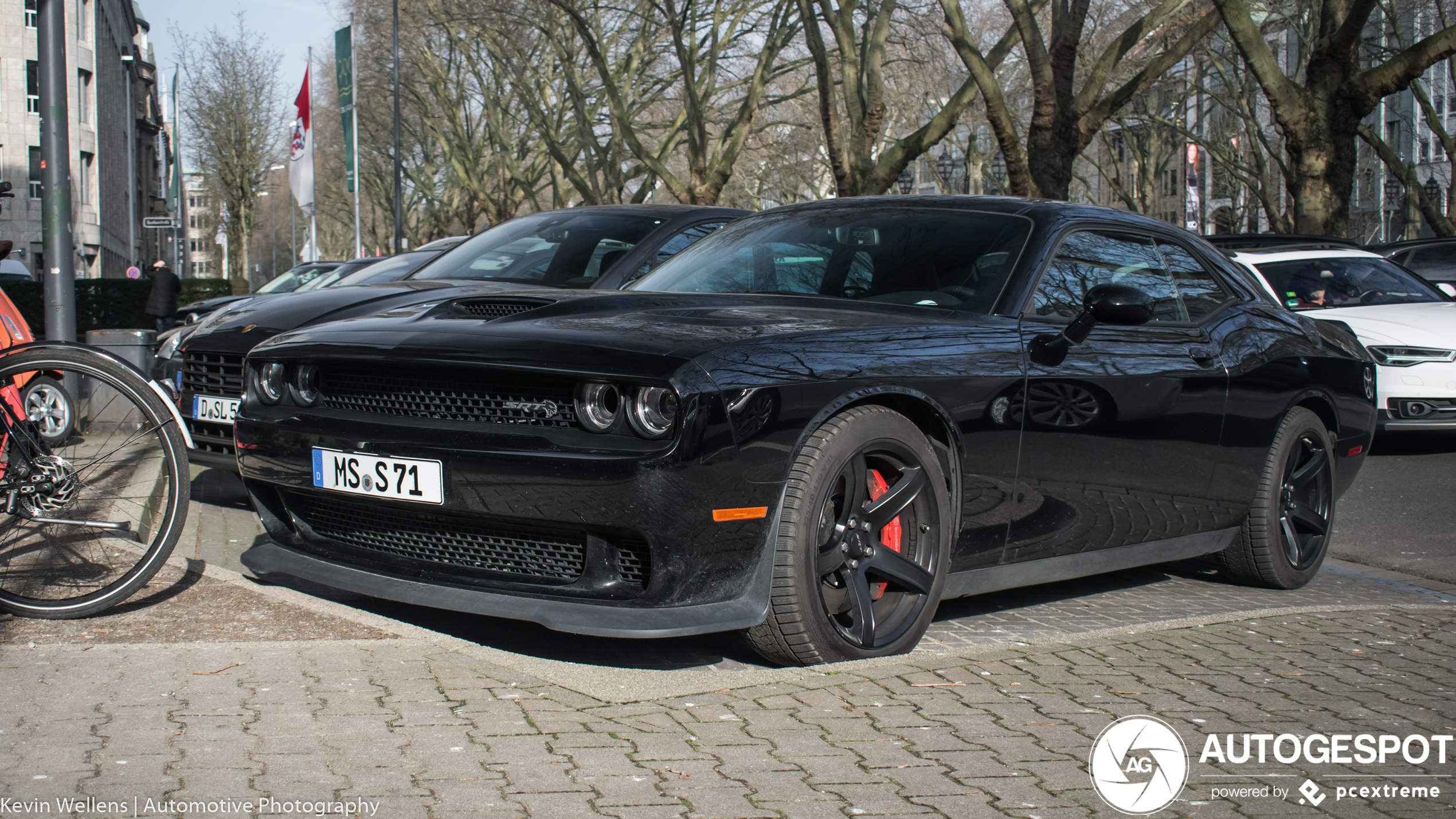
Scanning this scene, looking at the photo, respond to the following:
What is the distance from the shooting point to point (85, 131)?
178 ft

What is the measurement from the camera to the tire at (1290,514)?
561cm

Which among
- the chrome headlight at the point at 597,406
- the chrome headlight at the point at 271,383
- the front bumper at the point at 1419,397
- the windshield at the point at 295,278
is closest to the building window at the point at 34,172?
the windshield at the point at 295,278

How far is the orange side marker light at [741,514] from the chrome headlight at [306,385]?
1.45 meters

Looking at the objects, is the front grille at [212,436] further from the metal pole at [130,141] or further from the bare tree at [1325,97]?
the metal pole at [130,141]

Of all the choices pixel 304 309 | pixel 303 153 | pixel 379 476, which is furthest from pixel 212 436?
pixel 303 153

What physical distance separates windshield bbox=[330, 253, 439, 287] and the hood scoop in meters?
3.66

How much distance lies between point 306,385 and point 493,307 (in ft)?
2.18

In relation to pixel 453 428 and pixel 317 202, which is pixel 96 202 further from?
pixel 453 428

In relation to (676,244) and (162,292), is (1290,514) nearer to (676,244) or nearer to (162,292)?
(676,244)

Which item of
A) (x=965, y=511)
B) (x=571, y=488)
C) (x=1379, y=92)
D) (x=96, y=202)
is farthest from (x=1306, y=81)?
(x=96, y=202)

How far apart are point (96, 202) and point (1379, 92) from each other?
5190cm

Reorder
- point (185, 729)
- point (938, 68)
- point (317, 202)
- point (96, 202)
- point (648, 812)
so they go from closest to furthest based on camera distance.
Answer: point (648, 812), point (185, 729), point (938, 68), point (96, 202), point (317, 202)

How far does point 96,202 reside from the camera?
56.6m

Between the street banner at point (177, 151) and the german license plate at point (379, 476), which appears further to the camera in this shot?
the street banner at point (177, 151)
